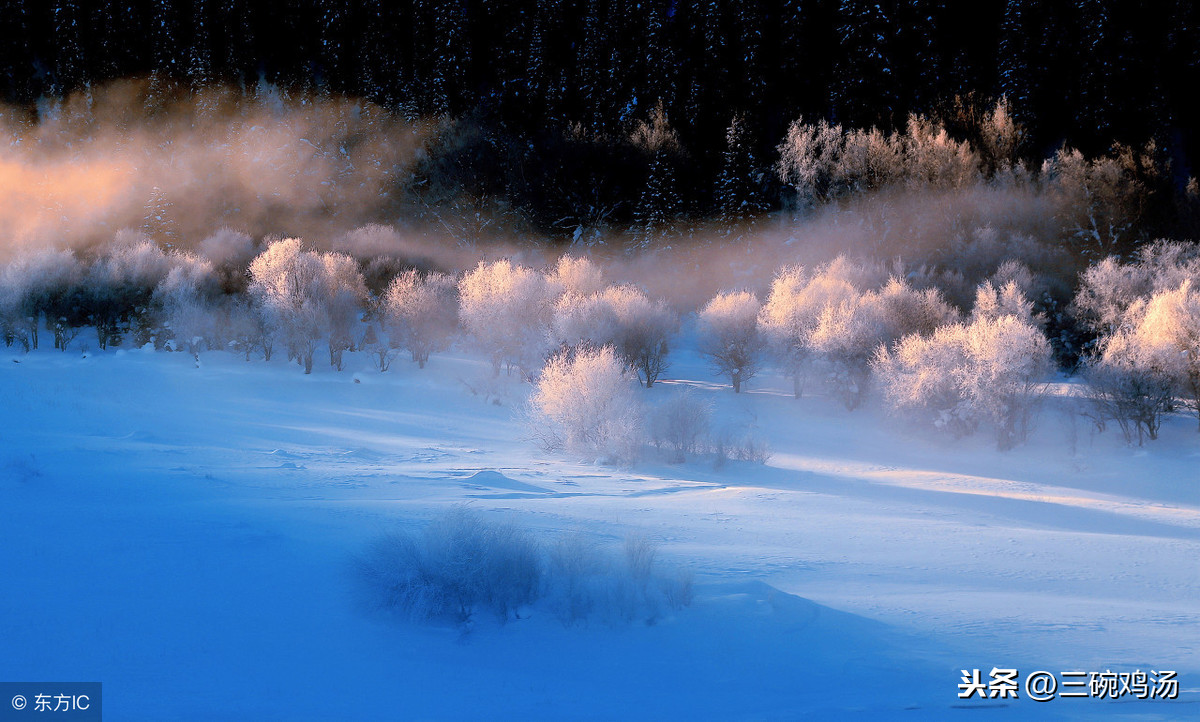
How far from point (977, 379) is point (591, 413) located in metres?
9.76

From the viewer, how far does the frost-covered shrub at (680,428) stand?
615 inches

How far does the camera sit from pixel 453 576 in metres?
6.09

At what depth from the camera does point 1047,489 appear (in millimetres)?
13797

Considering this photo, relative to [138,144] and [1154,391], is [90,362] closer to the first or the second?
[138,144]

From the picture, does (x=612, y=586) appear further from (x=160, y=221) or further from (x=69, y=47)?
(x=69, y=47)

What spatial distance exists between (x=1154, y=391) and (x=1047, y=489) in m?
5.86

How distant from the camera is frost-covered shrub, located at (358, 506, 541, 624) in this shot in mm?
6000

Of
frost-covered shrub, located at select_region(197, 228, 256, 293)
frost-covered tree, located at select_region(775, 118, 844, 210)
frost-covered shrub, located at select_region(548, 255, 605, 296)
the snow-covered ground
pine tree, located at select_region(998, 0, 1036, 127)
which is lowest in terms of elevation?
the snow-covered ground

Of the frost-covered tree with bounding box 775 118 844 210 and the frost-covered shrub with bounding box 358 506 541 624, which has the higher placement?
the frost-covered tree with bounding box 775 118 844 210

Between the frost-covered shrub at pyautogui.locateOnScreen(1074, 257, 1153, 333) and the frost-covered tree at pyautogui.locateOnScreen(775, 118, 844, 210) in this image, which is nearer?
the frost-covered shrub at pyautogui.locateOnScreen(1074, 257, 1153, 333)

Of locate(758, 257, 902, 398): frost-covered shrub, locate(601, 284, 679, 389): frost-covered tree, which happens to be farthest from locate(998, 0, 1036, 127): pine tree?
locate(601, 284, 679, 389): frost-covered tree

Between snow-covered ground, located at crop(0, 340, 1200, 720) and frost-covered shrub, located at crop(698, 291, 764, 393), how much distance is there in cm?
1025

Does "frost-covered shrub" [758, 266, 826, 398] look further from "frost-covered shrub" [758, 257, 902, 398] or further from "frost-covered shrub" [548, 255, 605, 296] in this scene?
"frost-covered shrub" [548, 255, 605, 296]

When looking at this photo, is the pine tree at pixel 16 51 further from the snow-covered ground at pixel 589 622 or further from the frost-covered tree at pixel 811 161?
the frost-covered tree at pixel 811 161
